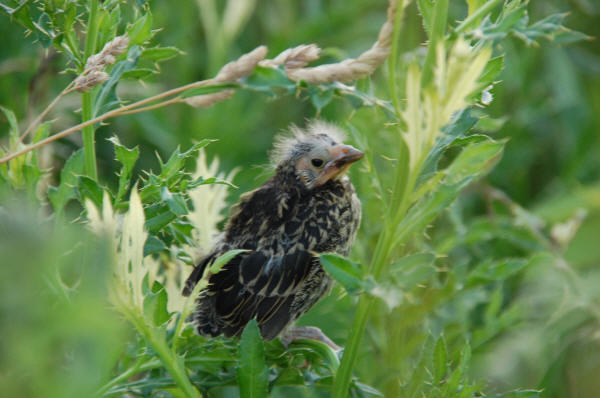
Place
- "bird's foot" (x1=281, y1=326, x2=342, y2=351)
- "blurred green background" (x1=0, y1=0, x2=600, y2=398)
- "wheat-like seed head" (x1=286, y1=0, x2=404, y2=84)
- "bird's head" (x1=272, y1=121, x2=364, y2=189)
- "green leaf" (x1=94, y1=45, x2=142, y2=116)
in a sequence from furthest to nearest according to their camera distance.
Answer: "blurred green background" (x1=0, y1=0, x2=600, y2=398) < "bird's head" (x1=272, y1=121, x2=364, y2=189) < "bird's foot" (x1=281, y1=326, x2=342, y2=351) < "green leaf" (x1=94, y1=45, x2=142, y2=116) < "wheat-like seed head" (x1=286, y1=0, x2=404, y2=84)

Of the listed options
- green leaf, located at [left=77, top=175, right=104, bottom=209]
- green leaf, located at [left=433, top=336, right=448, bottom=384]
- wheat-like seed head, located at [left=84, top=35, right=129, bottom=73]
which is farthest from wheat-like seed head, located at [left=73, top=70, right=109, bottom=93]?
green leaf, located at [left=433, top=336, right=448, bottom=384]

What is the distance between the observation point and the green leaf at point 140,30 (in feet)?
2.94

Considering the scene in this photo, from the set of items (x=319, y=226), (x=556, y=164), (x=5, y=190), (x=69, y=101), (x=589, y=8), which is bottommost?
(x=556, y=164)

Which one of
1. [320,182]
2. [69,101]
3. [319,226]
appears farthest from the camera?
[69,101]

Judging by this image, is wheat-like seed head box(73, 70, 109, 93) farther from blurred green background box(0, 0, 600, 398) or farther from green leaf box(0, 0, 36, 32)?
blurred green background box(0, 0, 600, 398)

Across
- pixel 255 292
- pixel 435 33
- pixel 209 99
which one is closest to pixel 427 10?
pixel 435 33

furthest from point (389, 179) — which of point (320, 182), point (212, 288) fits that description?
point (212, 288)

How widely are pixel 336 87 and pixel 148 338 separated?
1.14ft

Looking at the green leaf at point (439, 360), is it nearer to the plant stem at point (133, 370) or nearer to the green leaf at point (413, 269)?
the green leaf at point (413, 269)

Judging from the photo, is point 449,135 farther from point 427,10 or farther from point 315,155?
point 315,155

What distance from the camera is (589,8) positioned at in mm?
2529

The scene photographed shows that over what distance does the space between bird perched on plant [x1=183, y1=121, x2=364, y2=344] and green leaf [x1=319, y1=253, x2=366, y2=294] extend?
0.38 m

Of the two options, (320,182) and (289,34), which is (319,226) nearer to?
(320,182)

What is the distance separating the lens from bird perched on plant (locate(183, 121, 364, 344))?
4.08 feet
